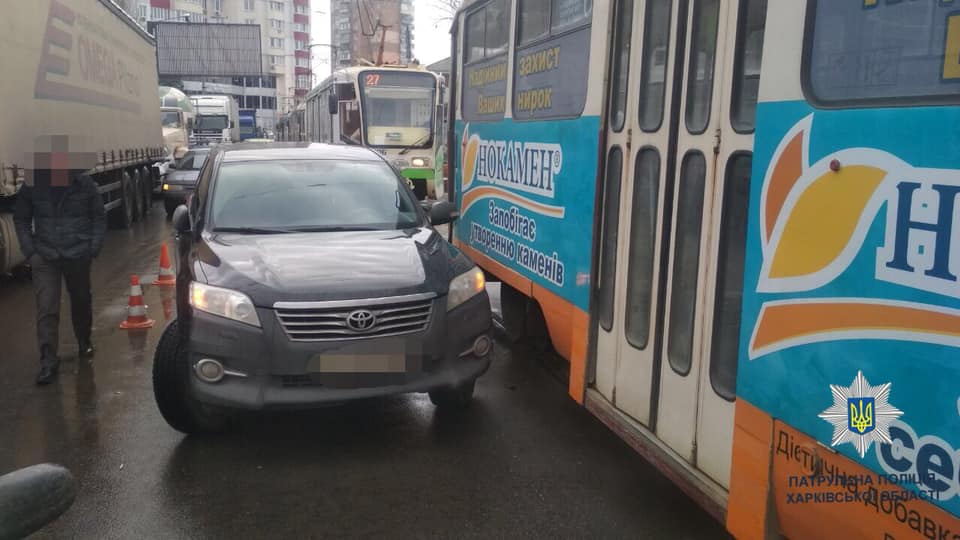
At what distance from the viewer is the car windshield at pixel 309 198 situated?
583cm

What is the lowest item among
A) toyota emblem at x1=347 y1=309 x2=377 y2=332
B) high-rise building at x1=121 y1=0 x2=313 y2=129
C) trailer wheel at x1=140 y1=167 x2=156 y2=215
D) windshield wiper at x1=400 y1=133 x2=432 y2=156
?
trailer wheel at x1=140 y1=167 x2=156 y2=215

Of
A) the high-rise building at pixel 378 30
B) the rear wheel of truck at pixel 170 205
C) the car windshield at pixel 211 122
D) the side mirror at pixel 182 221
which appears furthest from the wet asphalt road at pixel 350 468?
the high-rise building at pixel 378 30

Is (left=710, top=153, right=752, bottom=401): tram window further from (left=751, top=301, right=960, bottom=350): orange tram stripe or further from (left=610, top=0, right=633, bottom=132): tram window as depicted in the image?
(left=610, top=0, right=633, bottom=132): tram window

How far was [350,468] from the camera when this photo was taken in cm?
472

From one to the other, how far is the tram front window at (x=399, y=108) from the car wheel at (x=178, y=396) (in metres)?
13.5

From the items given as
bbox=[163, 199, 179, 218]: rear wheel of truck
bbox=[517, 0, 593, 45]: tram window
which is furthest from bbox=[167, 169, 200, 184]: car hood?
bbox=[517, 0, 593, 45]: tram window

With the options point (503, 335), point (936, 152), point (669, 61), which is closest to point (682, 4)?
point (669, 61)

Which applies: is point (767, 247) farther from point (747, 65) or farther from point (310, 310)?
point (310, 310)

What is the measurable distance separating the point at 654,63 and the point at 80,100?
1085cm

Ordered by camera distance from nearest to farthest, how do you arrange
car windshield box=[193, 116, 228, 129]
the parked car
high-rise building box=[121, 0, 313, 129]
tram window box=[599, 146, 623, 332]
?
tram window box=[599, 146, 623, 332]
the parked car
car windshield box=[193, 116, 228, 129]
high-rise building box=[121, 0, 313, 129]

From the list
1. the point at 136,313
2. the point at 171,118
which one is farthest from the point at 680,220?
the point at 171,118

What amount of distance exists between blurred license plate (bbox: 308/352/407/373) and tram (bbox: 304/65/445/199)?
1352cm
